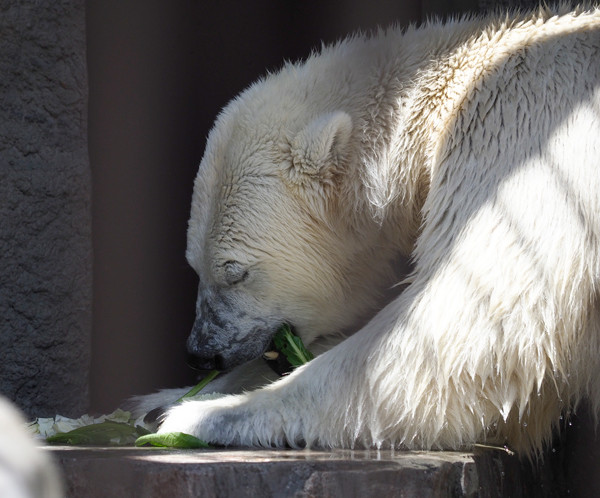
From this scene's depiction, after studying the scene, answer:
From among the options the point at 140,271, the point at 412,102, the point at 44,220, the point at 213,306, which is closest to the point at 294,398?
the point at 213,306

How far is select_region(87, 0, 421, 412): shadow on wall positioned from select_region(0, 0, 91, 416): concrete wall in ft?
0.91

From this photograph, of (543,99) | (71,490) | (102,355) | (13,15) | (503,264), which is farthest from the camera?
(102,355)

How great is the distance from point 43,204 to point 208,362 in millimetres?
847

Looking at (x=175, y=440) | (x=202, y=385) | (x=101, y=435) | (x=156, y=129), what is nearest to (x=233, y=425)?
(x=175, y=440)

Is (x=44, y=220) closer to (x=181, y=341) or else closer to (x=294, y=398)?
(x=181, y=341)

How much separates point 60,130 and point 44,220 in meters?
0.32

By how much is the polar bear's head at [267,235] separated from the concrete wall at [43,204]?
1.90ft

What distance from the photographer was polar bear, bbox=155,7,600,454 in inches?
85.3

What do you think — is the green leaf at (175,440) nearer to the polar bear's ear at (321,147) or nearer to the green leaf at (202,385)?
the green leaf at (202,385)

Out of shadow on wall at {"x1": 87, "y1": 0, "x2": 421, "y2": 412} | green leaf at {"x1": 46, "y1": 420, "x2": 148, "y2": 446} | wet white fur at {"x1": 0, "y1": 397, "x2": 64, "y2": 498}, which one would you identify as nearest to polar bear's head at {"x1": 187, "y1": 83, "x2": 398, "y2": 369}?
green leaf at {"x1": 46, "y1": 420, "x2": 148, "y2": 446}

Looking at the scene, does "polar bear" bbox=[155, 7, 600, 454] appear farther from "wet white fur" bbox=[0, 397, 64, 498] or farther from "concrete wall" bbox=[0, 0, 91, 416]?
"wet white fur" bbox=[0, 397, 64, 498]

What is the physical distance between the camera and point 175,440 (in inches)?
85.0

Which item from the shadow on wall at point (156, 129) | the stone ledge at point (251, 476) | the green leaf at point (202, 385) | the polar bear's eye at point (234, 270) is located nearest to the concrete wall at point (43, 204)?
the shadow on wall at point (156, 129)

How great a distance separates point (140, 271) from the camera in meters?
3.73
